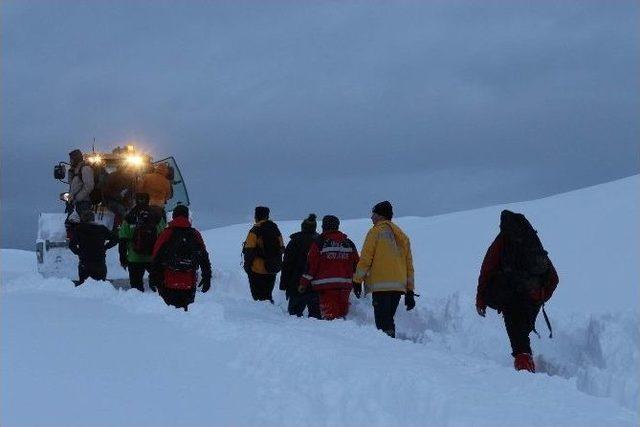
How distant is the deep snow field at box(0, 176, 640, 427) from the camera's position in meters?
3.92

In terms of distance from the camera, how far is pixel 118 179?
13.5 meters

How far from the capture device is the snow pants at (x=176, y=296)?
7.93 metres

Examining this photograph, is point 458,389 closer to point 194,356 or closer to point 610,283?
point 194,356

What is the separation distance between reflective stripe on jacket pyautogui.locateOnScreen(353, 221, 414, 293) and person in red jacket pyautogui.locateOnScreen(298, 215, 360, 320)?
0.75m

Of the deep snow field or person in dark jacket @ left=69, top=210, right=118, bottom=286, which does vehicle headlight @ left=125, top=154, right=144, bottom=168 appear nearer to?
person in dark jacket @ left=69, top=210, right=118, bottom=286

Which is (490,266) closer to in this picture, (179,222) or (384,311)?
(384,311)

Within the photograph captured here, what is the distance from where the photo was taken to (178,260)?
7816 mm

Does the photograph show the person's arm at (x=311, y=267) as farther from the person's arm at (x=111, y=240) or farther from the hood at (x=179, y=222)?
the person's arm at (x=111, y=240)

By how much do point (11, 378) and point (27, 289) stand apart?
17.0 feet

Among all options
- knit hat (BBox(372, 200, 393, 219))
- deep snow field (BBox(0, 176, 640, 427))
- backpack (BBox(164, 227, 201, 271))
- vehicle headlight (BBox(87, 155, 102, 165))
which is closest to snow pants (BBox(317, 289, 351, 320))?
deep snow field (BBox(0, 176, 640, 427))

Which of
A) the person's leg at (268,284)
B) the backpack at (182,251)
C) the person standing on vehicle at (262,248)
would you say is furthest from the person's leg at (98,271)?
the backpack at (182,251)

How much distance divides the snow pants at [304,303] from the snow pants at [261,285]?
74 cm

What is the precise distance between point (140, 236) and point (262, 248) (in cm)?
171

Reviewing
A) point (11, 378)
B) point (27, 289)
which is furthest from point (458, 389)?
point (27, 289)
